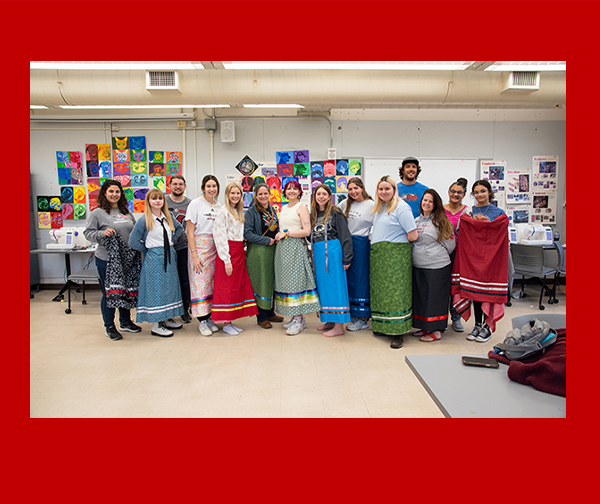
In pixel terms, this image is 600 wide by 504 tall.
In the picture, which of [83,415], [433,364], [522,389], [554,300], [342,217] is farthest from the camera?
[554,300]

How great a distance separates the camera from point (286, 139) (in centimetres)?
581

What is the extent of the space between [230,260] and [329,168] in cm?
284

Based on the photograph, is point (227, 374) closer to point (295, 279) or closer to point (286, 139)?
point (295, 279)

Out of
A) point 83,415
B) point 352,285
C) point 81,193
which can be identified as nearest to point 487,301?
point 352,285

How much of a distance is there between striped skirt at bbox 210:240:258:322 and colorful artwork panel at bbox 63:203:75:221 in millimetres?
3654

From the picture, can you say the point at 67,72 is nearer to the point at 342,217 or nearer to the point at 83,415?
the point at 342,217

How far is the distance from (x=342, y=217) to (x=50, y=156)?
5.08 m

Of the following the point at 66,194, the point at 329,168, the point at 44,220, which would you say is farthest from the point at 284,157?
the point at 44,220

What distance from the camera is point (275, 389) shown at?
2.60m

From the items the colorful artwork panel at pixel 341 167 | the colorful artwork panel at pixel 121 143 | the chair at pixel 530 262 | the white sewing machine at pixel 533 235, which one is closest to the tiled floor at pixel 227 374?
the chair at pixel 530 262

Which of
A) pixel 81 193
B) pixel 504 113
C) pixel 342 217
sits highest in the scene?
pixel 504 113

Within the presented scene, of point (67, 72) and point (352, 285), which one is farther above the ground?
point (67, 72)

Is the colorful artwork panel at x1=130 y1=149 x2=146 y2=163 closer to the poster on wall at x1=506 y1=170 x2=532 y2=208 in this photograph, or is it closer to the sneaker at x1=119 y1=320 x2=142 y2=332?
the sneaker at x1=119 y1=320 x2=142 y2=332

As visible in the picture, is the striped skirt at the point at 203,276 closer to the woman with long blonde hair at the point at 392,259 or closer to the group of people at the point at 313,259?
the group of people at the point at 313,259
